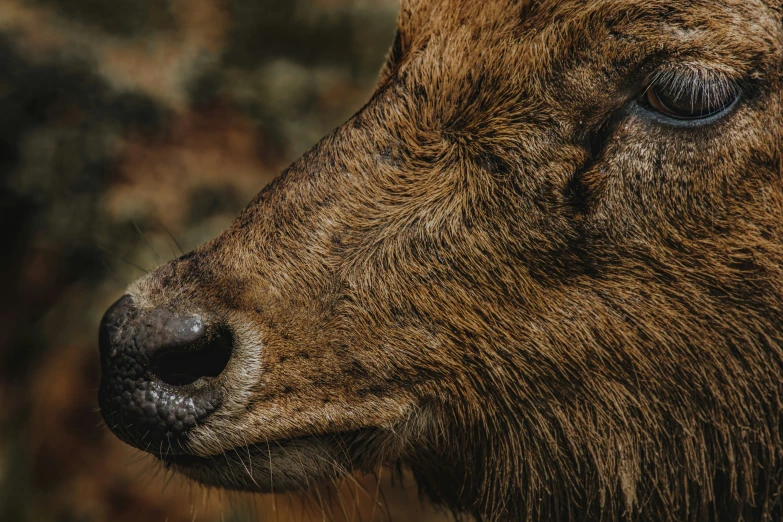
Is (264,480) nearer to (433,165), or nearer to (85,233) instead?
(433,165)

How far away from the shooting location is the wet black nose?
9.58 ft

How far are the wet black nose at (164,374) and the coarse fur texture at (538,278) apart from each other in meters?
0.06

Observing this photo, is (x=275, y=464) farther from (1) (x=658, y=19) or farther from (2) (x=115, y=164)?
(2) (x=115, y=164)

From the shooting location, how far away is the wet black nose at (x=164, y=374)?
2920mm

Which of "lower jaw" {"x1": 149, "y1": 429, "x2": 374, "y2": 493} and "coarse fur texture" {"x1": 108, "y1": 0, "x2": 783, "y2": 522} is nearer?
"coarse fur texture" {"x1": 108, "y1": 0, "x2": 783, "y2": 522}

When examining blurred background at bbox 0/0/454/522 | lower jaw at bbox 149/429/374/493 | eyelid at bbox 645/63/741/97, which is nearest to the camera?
eyelid at bbox 645/63/741/97

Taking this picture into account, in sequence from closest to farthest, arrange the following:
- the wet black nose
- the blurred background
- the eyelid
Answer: the eyelid
the wet black nose
the blurred background

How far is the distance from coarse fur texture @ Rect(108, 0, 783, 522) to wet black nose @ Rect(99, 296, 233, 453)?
60 millimetres

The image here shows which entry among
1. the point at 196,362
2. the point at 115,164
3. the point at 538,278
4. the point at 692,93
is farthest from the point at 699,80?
the point at 115,164

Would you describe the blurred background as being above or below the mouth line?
above

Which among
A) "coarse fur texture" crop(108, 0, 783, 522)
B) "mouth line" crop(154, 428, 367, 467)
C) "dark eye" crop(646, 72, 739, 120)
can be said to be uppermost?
"dark eye" crop(646, 72, 739, 120)

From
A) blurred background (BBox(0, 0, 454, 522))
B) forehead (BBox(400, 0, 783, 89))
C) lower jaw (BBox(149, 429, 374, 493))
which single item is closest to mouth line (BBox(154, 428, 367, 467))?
lower jaw (BBox(149, 429, 374, 493))

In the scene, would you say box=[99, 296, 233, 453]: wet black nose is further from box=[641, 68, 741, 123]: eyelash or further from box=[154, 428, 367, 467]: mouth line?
box=[641, 68, 741, 123]: eyelash

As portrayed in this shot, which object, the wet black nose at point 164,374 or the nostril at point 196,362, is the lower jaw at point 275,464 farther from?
the nostril at point 196,362
